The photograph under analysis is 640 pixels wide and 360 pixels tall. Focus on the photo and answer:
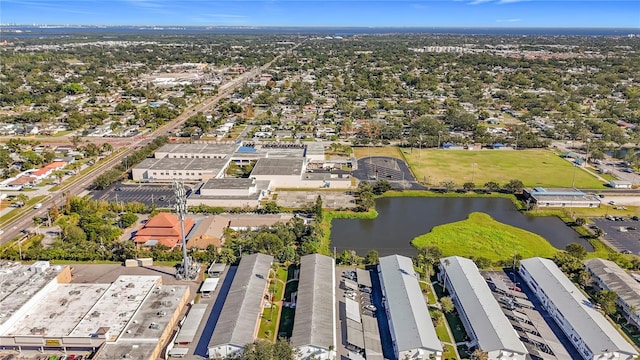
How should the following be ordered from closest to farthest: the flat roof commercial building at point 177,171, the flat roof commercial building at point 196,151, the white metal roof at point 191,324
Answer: the white metal roof at point 191,324
the flat roof commercial building at point 177,171
the flat roof commercial building at point 196,151

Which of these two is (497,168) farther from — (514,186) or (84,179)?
(84,179)

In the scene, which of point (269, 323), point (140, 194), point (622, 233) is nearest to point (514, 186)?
point (622, 233)

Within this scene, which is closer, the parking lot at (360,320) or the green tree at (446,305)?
the parking lot at (360,320)

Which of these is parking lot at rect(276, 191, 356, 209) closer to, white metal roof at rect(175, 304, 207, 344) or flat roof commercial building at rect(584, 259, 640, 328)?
white metal roof at rect(175, 304, 207, 344)

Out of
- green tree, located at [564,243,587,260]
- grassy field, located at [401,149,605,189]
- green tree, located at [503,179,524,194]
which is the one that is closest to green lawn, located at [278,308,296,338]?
green tree, located at [564,243,587,260]

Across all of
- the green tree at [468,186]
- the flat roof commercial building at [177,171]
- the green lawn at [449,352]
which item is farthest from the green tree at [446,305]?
the flat roof commercial building at [177,171]

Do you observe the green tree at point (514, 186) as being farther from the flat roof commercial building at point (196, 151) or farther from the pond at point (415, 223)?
the flat roof commercial building at point (196, 151)

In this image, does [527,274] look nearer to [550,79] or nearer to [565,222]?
[565,222]
